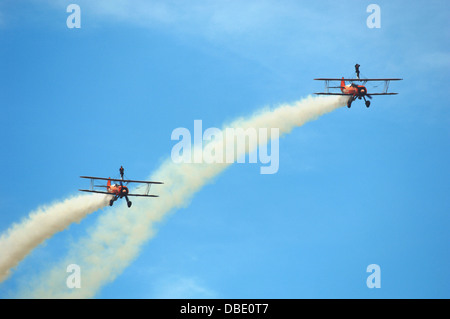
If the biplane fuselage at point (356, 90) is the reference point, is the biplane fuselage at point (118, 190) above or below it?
below

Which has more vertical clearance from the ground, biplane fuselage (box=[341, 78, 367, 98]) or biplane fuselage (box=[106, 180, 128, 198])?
biplane fuselage (box=[341, 78, 367, 98])

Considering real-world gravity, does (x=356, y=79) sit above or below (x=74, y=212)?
above

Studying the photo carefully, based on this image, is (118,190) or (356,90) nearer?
(118,190)

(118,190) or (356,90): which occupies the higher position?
(356,90)

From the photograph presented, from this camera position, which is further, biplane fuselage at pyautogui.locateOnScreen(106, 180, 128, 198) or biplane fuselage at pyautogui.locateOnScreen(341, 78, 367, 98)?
biplane fuselage at pyautogui.locateOnScreen(341, 78, 367, 98)

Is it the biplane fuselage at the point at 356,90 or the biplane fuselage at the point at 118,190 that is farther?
the biplane fuselage at the point at 356,90
